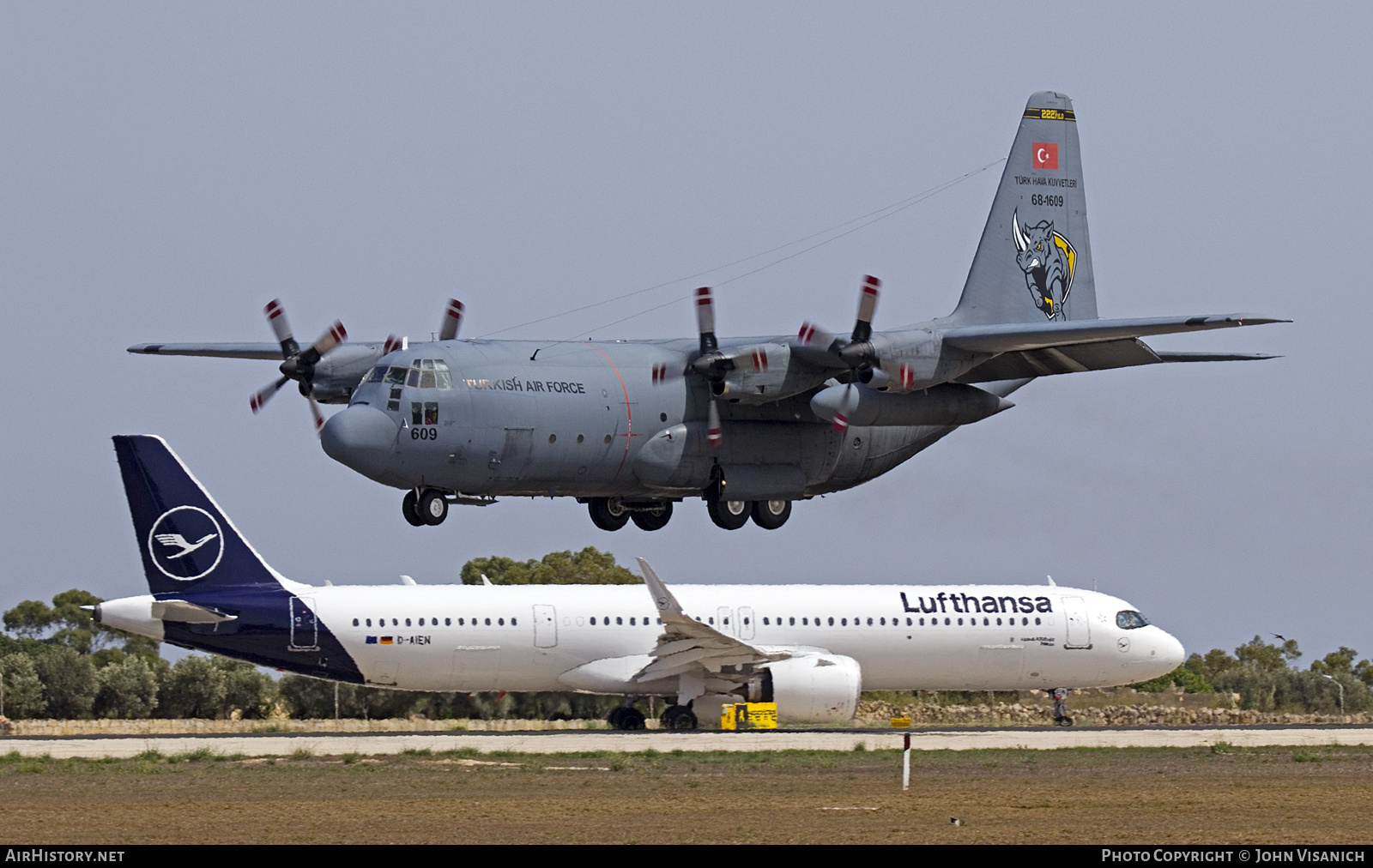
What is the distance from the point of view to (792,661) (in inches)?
1881

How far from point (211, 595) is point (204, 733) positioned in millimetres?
7314

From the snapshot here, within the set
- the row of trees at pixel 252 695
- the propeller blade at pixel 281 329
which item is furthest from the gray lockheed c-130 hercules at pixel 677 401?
the row of trees at pixel 252 695

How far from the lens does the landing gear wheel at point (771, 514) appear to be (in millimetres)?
40250

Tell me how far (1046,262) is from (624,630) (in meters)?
13.8

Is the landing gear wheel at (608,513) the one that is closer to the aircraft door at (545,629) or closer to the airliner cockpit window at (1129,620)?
the aircraft door at (545,629)

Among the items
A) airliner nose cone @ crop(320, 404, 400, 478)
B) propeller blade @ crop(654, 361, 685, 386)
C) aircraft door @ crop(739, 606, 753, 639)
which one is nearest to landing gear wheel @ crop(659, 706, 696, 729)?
aircraft door @ crop(739, 606, 753, 639)

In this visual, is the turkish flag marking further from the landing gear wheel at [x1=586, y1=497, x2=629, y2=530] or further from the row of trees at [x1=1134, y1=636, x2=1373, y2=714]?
the row of trees at [x1=1134, y1=636, x2=1373, y2=714]

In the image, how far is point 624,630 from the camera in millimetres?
49844

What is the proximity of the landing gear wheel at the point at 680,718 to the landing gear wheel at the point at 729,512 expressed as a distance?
31.3ft

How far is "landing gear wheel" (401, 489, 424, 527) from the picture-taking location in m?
35.1

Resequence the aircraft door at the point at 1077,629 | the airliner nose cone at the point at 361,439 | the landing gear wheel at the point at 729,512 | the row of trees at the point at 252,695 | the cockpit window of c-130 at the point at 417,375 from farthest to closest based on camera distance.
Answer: the row of trees at the point at 252,695 → the aircraft door at the point at 1077,629 → the landing gear wheel at the point at 729,512 → the cockpit window of c-130 at the point at 417,375 → the airliner nose cone at the point at 361,439

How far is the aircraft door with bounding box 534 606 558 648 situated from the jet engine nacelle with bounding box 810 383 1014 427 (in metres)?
13.5
